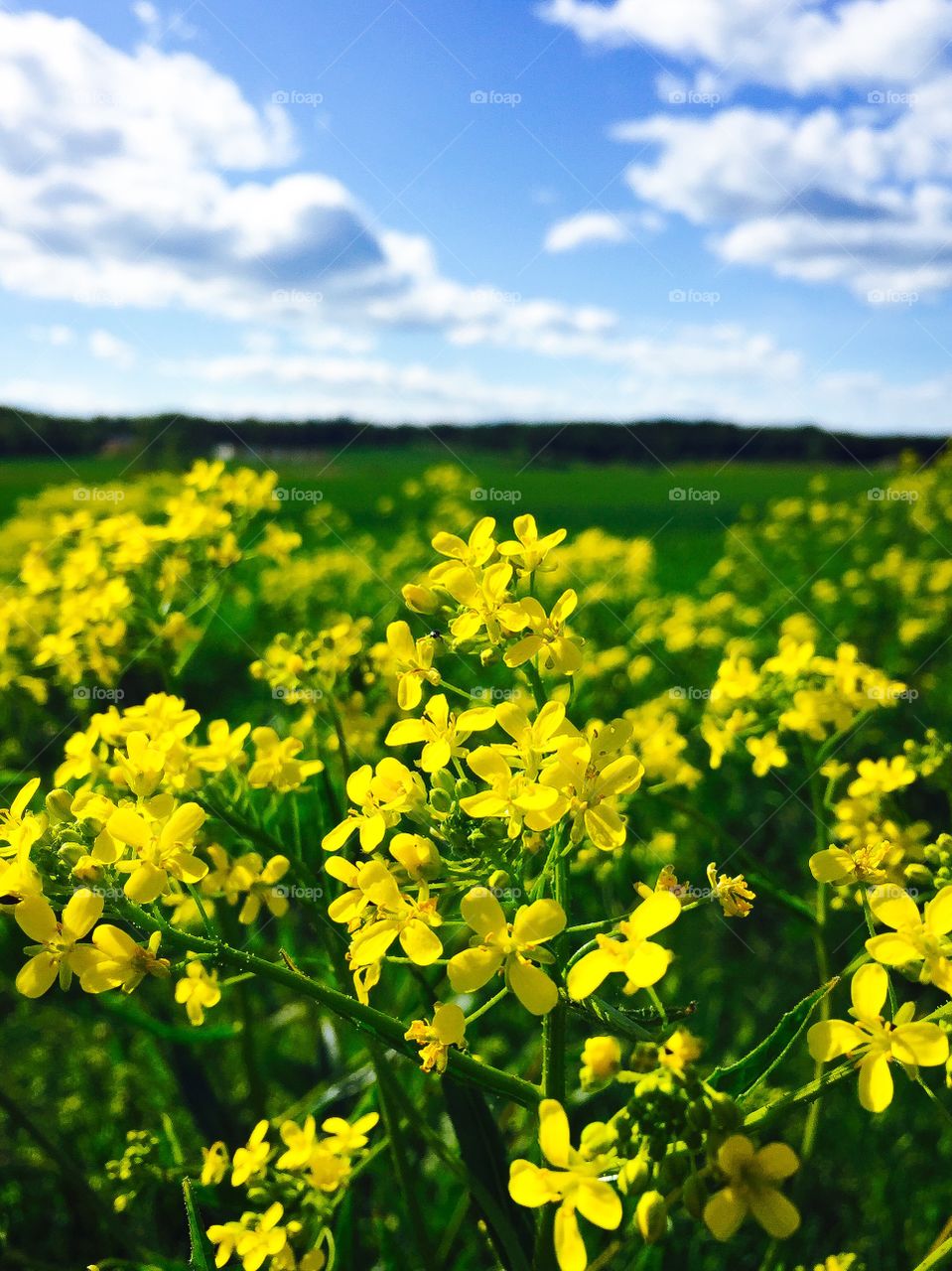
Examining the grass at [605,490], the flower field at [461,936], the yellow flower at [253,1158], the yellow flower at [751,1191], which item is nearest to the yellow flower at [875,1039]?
the flower field at [461,936]

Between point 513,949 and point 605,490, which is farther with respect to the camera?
point 605,490

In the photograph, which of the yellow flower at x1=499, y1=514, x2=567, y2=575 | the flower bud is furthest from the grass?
the flower bud

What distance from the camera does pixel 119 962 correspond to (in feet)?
3.41

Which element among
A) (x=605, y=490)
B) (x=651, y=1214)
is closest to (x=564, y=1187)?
(x=651, y=1214)

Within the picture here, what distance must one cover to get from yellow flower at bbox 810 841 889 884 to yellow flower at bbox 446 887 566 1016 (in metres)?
0.38

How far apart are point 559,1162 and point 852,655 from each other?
169 centimetres

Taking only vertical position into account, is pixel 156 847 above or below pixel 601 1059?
above

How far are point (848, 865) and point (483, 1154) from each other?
2.44 feet

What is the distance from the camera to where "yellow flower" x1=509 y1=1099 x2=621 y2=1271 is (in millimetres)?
860

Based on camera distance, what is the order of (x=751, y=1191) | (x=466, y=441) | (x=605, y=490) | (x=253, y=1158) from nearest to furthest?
(x=751, y=1191)
(x=253, y=1158)
(x=466, y=441)
(x=605, y=490)

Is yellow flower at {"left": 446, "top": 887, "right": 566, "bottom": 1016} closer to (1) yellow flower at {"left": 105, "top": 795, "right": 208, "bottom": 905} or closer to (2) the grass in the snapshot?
(1) yellow flower at {"left": 105, "top": 795, "right": 208, "bottom": 905}

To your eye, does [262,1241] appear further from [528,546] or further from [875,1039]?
[528,546]

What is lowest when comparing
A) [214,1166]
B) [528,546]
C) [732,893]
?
[214,1166]

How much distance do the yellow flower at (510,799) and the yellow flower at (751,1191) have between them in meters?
0.37
